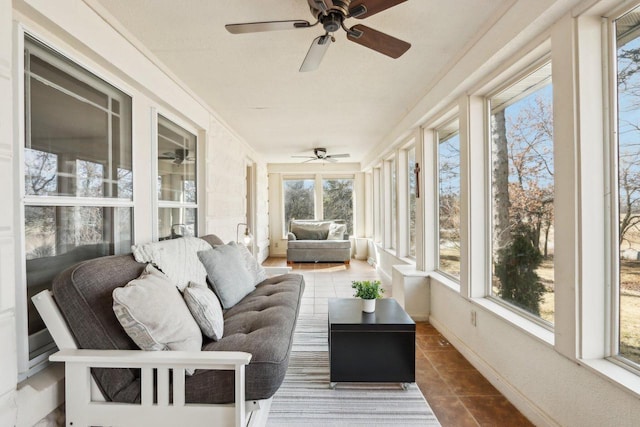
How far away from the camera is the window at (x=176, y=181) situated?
105 inches

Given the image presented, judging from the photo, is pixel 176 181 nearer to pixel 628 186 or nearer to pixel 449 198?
pixel 449 198

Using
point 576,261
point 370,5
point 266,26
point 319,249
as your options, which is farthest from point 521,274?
point 319,249

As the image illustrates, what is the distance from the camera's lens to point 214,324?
1716mm

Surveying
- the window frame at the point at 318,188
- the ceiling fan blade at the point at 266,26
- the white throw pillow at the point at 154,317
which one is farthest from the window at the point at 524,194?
the window frame at the point at 318,188

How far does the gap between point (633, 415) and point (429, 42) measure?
227 centimetres

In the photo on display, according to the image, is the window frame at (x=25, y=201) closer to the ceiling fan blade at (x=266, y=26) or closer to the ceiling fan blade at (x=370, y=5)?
the ceiling fan blade at (x=266, y=26)

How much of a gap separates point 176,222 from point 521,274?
A: 9.38 ft

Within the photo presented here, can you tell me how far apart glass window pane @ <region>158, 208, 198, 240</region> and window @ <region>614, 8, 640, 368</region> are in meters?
2.97

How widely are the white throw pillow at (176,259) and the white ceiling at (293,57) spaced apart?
1.39m

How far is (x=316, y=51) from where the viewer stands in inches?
74.1

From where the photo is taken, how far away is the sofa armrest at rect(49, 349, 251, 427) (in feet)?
4.40

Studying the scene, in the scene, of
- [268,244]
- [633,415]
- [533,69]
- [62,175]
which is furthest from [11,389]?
[268,244]

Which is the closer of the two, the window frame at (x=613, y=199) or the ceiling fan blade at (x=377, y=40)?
the window frame at (x=613, y=199)

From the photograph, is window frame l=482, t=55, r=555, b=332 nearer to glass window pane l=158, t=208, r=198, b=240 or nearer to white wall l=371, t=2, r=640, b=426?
white wall l=371, t=2, r=640, b=426
